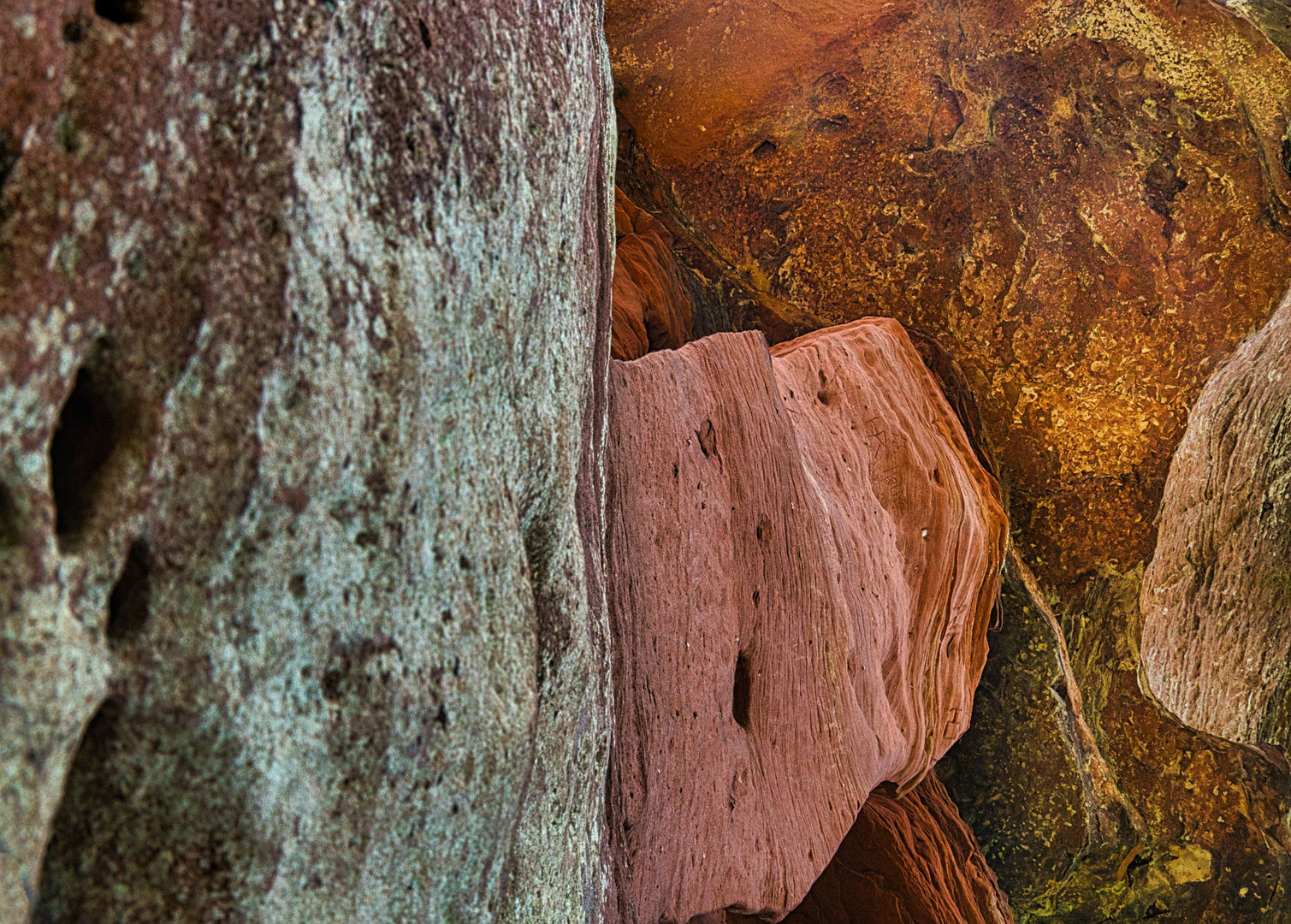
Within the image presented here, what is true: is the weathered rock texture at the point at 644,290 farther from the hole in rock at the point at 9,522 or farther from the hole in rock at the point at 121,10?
the hole in rock at the point at 9,522

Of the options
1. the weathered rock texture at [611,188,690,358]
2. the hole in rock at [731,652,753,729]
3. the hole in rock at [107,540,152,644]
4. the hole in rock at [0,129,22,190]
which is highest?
the hole in rock at [0,129,22,190]

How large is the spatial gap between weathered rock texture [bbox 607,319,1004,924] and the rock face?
1.85 ft

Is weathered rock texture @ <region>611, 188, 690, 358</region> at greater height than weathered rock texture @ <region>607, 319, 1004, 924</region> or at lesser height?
greater

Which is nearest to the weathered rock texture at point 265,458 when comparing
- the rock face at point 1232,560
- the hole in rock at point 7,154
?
the hole in rock at point 7,154

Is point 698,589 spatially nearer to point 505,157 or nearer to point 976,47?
point 505,157

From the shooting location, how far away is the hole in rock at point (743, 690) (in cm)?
235

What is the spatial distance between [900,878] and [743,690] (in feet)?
4.42

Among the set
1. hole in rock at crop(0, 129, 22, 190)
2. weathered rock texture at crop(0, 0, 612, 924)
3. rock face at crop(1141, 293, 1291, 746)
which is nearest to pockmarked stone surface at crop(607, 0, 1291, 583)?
rock face at crop(1141, 293, 1291, 746)

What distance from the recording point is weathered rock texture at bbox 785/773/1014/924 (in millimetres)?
3225

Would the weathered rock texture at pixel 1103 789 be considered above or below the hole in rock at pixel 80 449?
below

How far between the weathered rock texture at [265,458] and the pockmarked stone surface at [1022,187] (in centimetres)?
216

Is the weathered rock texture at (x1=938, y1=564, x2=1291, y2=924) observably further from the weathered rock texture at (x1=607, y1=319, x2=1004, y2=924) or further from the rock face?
the weathered rock texture at (x1=607, y1=319, x2=1004, y2=924)

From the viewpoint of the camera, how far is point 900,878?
3.24 metres

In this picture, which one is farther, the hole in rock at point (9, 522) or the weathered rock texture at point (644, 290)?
the weathered rock texture at point (644, 290)
